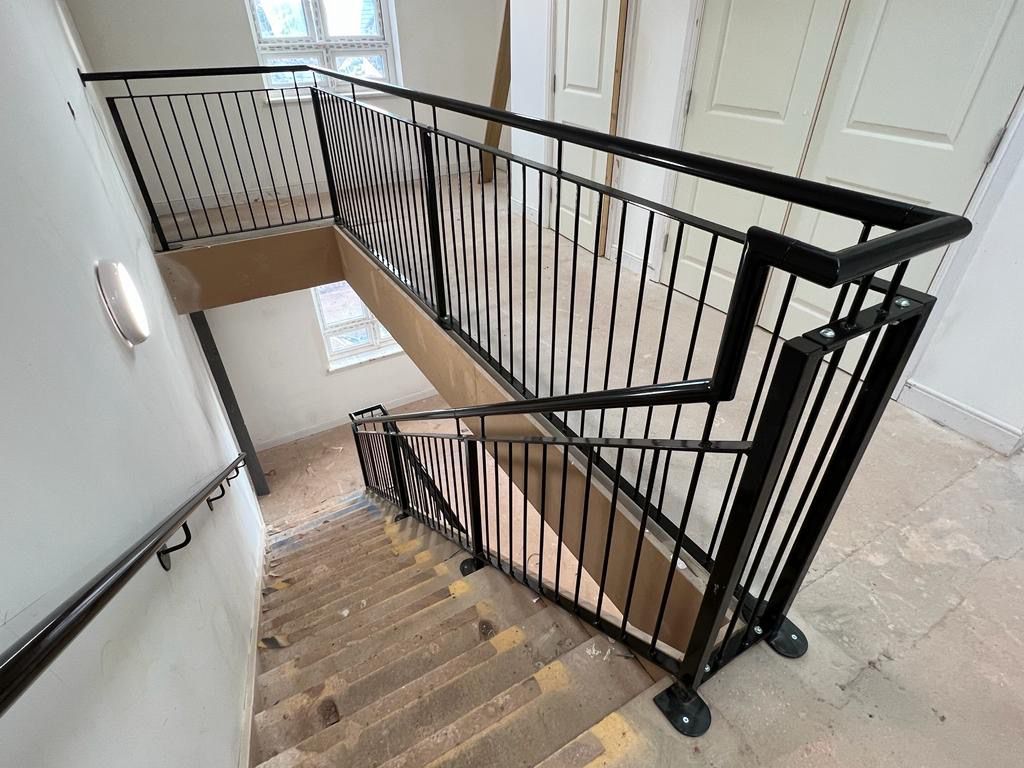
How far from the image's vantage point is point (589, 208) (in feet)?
12.0

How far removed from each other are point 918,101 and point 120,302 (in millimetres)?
2948

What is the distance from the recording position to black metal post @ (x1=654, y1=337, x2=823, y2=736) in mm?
757

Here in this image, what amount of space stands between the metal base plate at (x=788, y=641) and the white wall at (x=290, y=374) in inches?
208

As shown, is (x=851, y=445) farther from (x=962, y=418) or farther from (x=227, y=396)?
(x=227, y=396)

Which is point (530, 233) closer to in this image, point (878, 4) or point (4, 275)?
point (878, 4)

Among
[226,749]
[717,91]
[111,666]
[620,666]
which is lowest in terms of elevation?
[226,749]

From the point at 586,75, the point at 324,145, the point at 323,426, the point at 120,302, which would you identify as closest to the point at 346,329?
the point at 323,426

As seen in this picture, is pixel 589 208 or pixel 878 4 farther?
pixel 589 208

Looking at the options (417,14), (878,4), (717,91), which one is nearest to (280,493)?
(417,14)

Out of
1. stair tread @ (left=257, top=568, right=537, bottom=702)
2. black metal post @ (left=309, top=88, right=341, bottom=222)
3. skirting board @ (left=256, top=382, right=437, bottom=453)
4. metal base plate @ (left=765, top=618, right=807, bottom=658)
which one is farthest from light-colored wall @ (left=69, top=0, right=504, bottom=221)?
metal base plate @ (left=765, top=618, right=807, bottom=658)

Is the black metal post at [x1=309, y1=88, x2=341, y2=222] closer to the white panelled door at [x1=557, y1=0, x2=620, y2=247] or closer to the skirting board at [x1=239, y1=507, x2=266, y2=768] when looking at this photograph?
the white panelled door at [x1=557, y1=0, x2=620, y2=247]

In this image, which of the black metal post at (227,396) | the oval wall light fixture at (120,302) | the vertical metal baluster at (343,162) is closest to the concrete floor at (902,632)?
the oval wall light fixture at (120,302)

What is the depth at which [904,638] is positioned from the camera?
1363 mm

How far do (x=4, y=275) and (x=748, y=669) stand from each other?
1.92 meters
